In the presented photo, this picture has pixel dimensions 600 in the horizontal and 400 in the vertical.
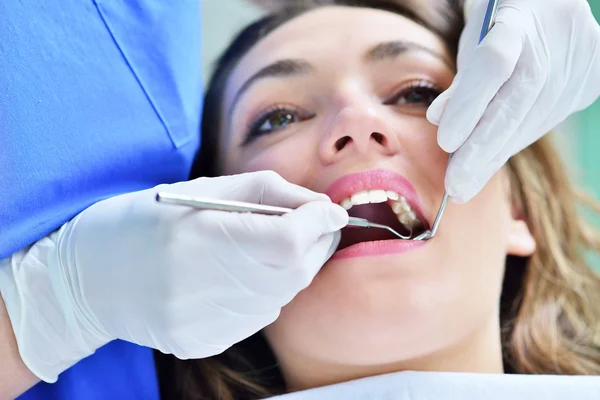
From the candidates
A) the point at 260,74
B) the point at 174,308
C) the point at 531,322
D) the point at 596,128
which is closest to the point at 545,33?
the point at 260,74

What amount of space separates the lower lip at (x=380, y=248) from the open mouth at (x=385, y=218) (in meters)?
0.07

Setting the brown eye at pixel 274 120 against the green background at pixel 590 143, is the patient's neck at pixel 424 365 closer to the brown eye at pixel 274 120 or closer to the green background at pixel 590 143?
the brown eye at pixel 274 120

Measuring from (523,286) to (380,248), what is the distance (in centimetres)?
61

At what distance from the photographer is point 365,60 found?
3.68 ft

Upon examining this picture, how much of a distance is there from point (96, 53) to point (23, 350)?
1.79ft

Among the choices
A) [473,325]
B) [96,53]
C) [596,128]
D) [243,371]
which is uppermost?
[96,53]

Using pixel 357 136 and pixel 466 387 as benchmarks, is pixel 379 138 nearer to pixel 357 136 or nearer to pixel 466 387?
pixel 357 136

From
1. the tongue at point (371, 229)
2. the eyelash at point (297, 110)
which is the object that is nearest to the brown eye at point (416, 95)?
the eyelash at point (297, 110)

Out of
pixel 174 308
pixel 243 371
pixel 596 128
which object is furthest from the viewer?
pixel 596 128

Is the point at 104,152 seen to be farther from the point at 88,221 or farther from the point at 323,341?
the point at 323,341

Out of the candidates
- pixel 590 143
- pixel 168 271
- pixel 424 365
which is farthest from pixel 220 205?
pixel 590 143

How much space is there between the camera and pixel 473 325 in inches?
41.6

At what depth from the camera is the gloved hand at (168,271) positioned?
2.84 feet

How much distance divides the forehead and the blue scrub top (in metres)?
0.17
